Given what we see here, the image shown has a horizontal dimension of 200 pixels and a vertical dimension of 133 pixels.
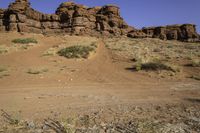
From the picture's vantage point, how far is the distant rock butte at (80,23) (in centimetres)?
3988

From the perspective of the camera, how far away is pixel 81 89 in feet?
35.9

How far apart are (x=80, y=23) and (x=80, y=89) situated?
31.9 m

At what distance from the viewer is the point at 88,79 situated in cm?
1366

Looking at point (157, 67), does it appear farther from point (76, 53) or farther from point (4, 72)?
point (4, 72)

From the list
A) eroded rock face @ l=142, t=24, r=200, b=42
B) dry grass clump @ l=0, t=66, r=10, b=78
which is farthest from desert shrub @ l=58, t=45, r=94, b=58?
eroded rock face @ l=142, t=24, r=200, b=42

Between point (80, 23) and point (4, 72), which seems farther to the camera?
point (80, 23)

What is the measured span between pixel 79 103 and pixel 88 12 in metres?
37.1

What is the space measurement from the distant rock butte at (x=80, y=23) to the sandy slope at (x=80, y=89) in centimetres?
2333

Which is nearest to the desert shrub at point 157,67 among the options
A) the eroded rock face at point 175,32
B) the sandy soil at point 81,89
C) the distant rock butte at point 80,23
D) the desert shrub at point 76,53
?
the sandy soil at point 81,89

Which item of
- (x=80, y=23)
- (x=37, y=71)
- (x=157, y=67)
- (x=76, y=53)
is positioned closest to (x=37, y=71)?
(x=37, y=71)

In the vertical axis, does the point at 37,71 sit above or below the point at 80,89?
above

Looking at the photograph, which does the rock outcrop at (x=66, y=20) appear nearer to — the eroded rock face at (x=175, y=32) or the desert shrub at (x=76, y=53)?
the eroded rock face at (x=175, y=32)

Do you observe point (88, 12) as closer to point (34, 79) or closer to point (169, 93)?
point (34, 79)

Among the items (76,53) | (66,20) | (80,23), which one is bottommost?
(76,53)
